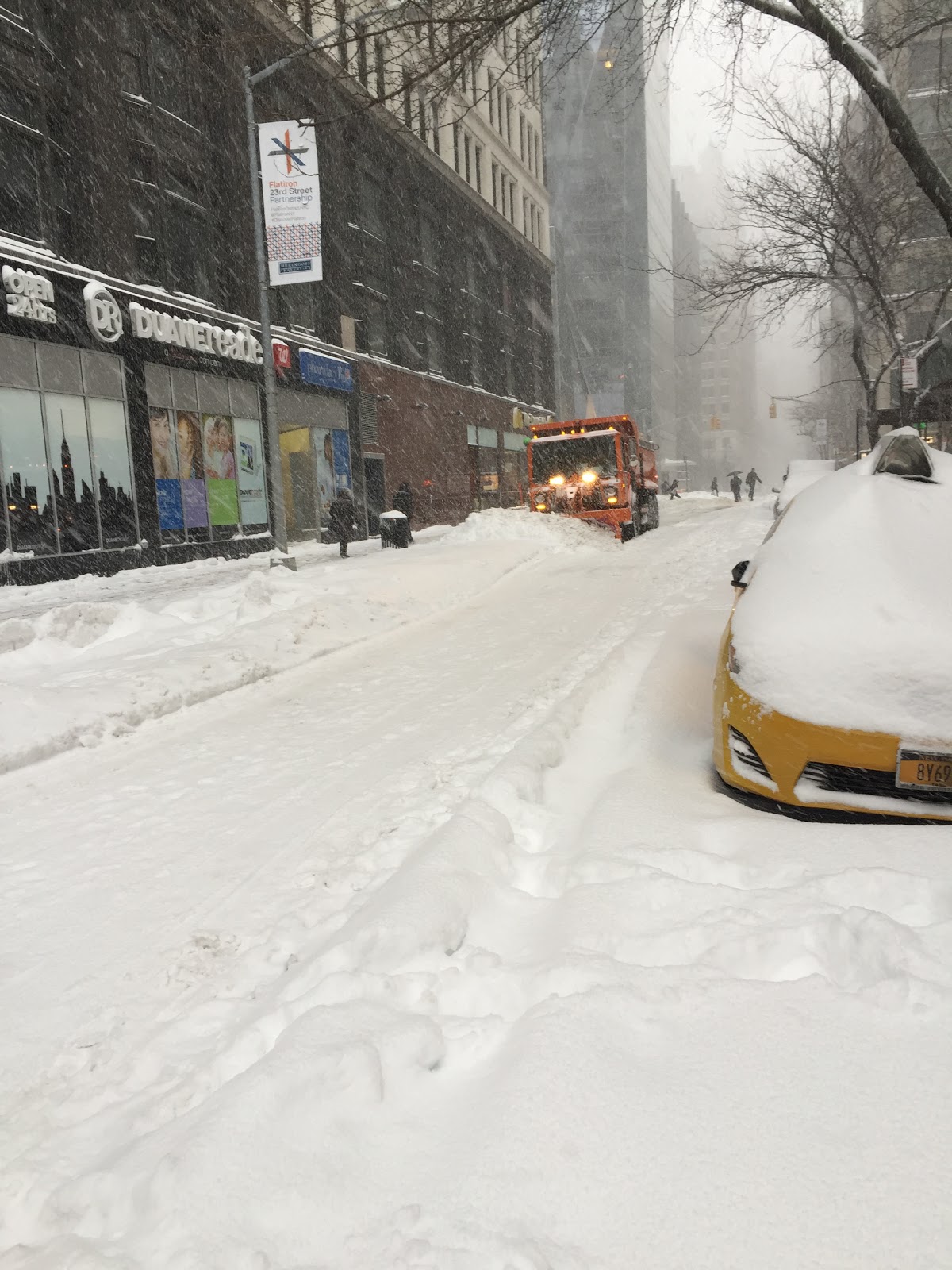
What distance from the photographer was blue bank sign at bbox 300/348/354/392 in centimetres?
2509

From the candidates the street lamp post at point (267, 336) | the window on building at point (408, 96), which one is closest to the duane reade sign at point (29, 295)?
the street lamp post at point (267, 336)

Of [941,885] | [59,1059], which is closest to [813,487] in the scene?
[941,885]

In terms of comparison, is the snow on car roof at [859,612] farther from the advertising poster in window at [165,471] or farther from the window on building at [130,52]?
the window on building at [130,52]

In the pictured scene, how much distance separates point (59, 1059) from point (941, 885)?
10.0ft

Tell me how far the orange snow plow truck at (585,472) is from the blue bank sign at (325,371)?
25.7 ft

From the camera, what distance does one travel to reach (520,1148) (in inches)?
81.7

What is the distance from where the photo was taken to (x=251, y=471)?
23531 mm

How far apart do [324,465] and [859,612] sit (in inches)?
962

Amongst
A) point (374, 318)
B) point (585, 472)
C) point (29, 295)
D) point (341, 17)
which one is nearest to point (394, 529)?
point (585, 472)

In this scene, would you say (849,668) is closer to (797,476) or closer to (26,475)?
(797,476)

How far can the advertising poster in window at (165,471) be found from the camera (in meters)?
19.8

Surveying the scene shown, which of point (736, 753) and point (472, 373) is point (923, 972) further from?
point (472, 373)

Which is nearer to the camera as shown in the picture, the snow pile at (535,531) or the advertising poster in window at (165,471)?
the snow pile at (535,531)

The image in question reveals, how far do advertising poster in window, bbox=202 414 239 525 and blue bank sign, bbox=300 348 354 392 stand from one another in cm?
370
